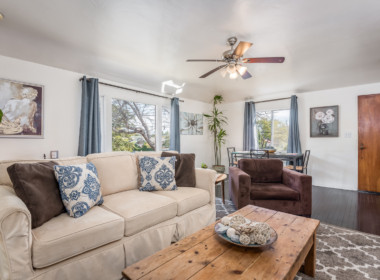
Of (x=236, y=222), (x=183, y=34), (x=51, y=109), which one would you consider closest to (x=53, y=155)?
(x=51, y=109)

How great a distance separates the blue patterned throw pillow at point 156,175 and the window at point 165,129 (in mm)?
2217

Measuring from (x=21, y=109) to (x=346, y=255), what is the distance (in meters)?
4.07

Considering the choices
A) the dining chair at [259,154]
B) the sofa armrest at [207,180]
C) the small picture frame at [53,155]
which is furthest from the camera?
the dining chair at [259,154]

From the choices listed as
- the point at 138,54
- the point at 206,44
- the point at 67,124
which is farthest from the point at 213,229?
the point at 67,124

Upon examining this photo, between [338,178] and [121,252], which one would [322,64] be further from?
[121,252]

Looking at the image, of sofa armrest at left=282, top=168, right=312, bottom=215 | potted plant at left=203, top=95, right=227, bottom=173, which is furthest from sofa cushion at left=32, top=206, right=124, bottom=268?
potted plant at left=203, top=95, right=227, bottom=173

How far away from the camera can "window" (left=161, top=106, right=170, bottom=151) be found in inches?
180

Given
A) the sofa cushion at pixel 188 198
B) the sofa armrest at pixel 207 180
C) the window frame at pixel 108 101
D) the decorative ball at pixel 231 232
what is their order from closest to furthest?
the decorative ball at pixel 231 232, the sofa cushion at pixel 188 198, the sofa armrest at pixel 207 180, the window frame at pixel 108 101

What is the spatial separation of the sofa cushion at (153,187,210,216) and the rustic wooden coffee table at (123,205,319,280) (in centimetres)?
68

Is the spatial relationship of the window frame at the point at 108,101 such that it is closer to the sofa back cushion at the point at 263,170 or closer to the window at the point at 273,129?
the sofa back cushion at the point at 263,170

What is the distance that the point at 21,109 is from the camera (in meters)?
2.57

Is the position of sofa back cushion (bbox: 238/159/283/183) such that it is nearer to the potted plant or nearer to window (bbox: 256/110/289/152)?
window (bbox: 256/110/289/152)

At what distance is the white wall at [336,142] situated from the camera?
4.09m

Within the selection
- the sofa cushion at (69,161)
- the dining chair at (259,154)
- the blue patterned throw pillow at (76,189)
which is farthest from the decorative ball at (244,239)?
the dining chair at (259,154)
